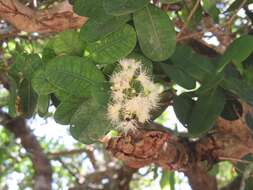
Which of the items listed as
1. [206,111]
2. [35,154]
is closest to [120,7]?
[206,111]

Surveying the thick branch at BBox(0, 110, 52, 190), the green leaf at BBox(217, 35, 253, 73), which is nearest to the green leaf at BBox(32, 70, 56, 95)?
the green leaf at BBox(217, 35, 253, 73)

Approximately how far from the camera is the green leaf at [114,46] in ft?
3.45

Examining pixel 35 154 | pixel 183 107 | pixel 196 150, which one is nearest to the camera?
pixel 183 107

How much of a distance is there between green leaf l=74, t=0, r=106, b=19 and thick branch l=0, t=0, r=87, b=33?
251 mm

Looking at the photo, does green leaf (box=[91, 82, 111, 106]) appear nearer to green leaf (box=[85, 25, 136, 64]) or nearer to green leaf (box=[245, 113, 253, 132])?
green leaf (box=[85, 25, 136, 64])

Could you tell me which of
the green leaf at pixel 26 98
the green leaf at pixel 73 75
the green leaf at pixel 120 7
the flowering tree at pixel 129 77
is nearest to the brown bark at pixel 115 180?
the flowering tree at pixel 129 77

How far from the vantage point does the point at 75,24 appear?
1350 millimetres

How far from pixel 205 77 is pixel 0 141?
1.43m

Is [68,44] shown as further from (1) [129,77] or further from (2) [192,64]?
(2) [192,64]

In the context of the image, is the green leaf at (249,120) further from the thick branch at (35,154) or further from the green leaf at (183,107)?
the thick branch at (35,154)

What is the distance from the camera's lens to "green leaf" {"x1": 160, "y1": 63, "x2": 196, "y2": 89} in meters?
1.14

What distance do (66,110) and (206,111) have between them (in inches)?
11.9

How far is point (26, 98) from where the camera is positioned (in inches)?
49.5

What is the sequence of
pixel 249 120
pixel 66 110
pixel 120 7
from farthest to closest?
pixel 249 120, pixel 66 110, pixel 120 7
